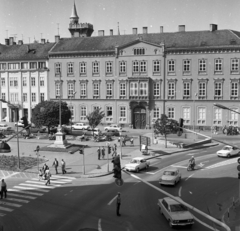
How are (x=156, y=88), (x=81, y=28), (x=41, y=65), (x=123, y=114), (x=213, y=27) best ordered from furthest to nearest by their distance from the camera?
1. (x=81, y=28)
2. (x=41, y=65)
3. (x=123, y=114)
4. (x=156, y=88)
5. (x=213, y=27)

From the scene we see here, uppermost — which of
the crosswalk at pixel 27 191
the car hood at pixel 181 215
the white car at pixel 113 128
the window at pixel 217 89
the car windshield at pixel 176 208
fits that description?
the window at pixel 217 89

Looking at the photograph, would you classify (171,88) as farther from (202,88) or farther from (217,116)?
(217,116)

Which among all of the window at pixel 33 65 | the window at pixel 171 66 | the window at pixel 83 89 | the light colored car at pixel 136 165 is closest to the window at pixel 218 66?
the window at pixel 171 66

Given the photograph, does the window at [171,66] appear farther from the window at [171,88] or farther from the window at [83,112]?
the window at [83,112]

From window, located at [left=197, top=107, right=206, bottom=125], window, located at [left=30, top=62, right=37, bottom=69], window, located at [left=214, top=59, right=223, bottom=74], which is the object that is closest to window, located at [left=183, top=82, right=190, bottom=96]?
window, located at [left=197, top=107, right=206, bottom=125]

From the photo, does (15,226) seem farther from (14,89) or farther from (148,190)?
(14,89)

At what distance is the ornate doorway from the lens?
76438 millimetres

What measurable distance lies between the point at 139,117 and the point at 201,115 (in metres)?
12.1

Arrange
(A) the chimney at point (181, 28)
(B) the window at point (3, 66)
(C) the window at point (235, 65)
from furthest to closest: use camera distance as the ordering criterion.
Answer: (B) the window at point (3, 66), (A) the chimney at point (181, 28), (C) the window at point (235, 65)

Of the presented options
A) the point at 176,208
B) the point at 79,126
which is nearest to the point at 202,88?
the point at 79,126

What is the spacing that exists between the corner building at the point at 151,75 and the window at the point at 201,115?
7.3 inches

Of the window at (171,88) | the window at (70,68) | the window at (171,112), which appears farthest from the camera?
the window at (70,68)

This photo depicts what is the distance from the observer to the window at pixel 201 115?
7269 cm

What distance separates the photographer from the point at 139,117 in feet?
252
